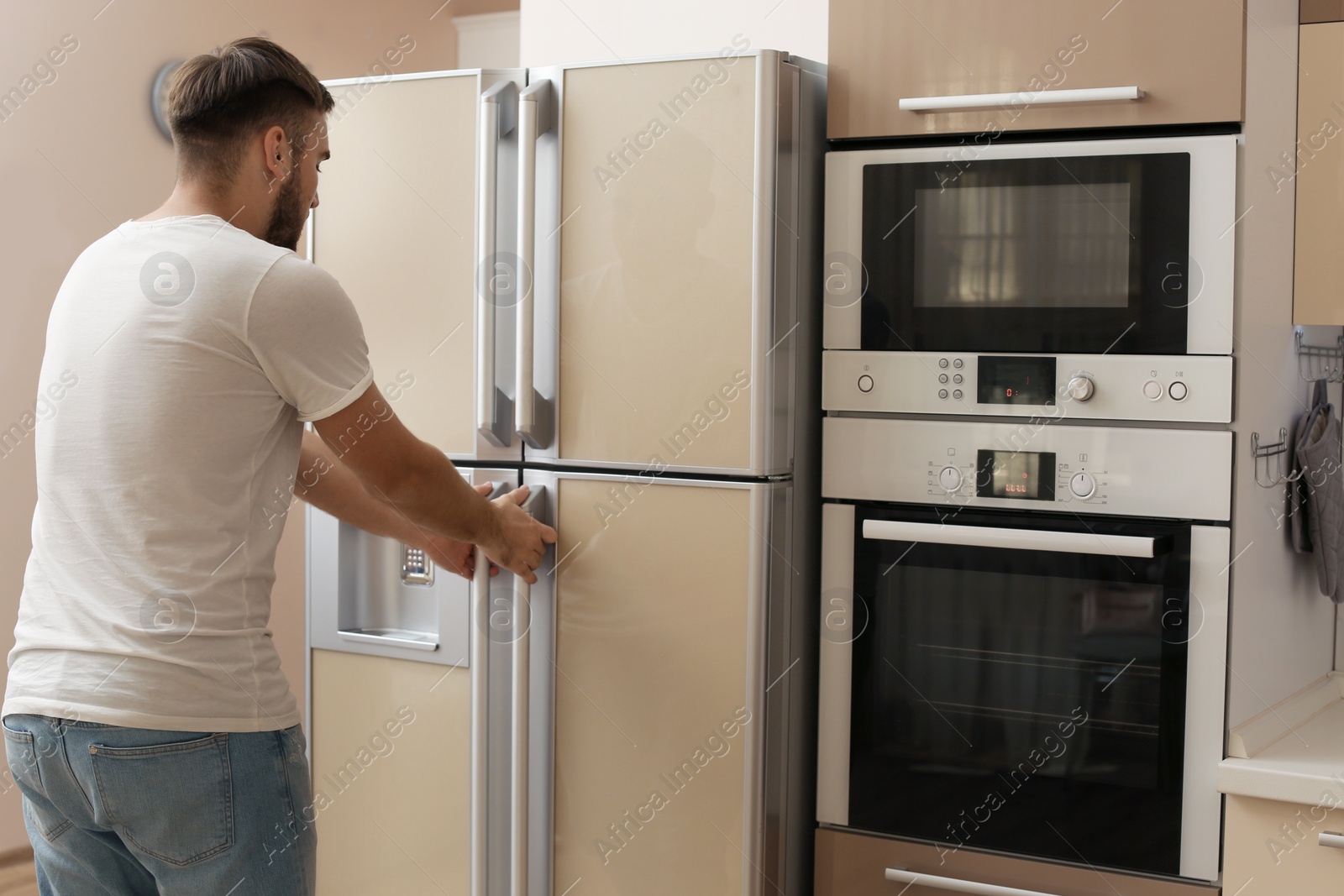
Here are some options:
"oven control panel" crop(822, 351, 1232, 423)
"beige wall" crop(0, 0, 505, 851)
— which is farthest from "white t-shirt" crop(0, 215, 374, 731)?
"beige wall" crop(0, 0, 505, 851)

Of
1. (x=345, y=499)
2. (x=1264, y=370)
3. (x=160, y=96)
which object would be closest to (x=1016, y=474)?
(x=1264, y=370)

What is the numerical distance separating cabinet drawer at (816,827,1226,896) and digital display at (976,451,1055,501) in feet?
1.78

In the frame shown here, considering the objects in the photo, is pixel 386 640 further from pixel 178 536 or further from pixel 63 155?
pixel 63 155

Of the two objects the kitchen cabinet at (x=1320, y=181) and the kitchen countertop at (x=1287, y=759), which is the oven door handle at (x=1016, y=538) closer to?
the kitchen countertop at (x=1287, y=759)

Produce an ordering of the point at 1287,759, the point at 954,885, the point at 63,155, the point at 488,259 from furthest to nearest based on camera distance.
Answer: the point at 63,155, the point at 488,259, the point at 954,885, the point at 1287,759

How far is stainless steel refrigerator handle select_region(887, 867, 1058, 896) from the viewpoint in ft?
5.51

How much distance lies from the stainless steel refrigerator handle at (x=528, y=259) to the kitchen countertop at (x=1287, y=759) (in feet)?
3.61

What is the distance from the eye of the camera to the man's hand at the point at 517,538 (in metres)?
1.71

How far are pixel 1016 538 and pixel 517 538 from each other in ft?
2.43

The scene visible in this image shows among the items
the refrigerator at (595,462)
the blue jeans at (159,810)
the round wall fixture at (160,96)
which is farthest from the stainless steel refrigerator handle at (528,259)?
the round wall fixture at (160,96)

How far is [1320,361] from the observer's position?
1.99 m

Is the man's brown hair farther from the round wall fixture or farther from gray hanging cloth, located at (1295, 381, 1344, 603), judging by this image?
the round wall fixture

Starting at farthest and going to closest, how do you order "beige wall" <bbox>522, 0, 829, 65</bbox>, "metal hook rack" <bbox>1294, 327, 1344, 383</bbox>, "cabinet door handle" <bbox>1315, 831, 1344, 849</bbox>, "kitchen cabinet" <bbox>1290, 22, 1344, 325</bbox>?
"beige wall" <bbox>522, 0, 829, 65</bbox>, "metal hook rack" <bbox>1294, 327, 1344, 383</bbox>, "kitchen cabinet" <bbox>1290, 22, 1344, 325</bbox>, "cabinet door handle" <bbox>1315, 831, 1344, 849</bbox>

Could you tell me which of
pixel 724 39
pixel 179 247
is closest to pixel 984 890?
pixel 179 247
